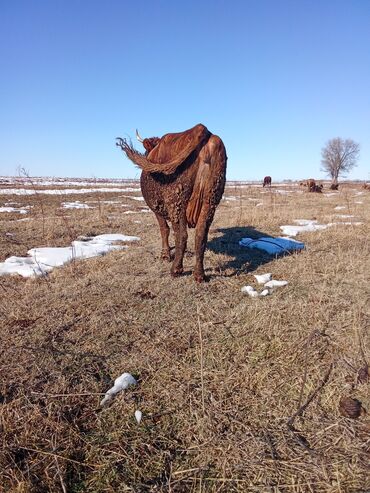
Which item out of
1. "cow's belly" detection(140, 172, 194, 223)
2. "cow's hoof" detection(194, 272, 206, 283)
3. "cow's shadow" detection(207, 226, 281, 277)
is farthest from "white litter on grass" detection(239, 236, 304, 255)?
"cow's belly" detection(140, 172, 194, 223)

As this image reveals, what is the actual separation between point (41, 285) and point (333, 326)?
13.2ft

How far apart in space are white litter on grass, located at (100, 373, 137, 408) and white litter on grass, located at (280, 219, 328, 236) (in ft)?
23.2

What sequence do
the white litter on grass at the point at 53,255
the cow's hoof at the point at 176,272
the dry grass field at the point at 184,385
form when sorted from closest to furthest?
the dry grass field at the point at 184,385 → the cow's hoof at the point at 176,272 → the white litter on grass at the point at 53,255

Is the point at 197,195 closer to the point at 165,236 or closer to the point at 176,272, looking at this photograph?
the point at 176,272

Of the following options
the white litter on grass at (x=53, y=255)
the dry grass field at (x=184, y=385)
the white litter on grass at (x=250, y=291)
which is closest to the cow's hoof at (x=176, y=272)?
the dry grass field at (x=184, y=385)

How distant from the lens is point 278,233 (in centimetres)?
885

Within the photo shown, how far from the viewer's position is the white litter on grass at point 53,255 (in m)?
5.45

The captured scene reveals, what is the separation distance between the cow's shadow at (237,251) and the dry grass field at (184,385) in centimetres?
66

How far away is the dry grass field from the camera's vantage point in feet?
5.77

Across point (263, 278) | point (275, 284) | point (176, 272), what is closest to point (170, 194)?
point (176, 272)

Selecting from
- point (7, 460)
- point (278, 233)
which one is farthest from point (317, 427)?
point (278, 233)

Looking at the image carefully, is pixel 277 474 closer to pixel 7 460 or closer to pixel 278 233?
pixel 7 460

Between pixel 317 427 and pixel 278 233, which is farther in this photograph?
pixel 278 233

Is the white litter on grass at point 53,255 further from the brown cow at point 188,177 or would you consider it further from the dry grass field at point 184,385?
the brown cow at point 188,177
